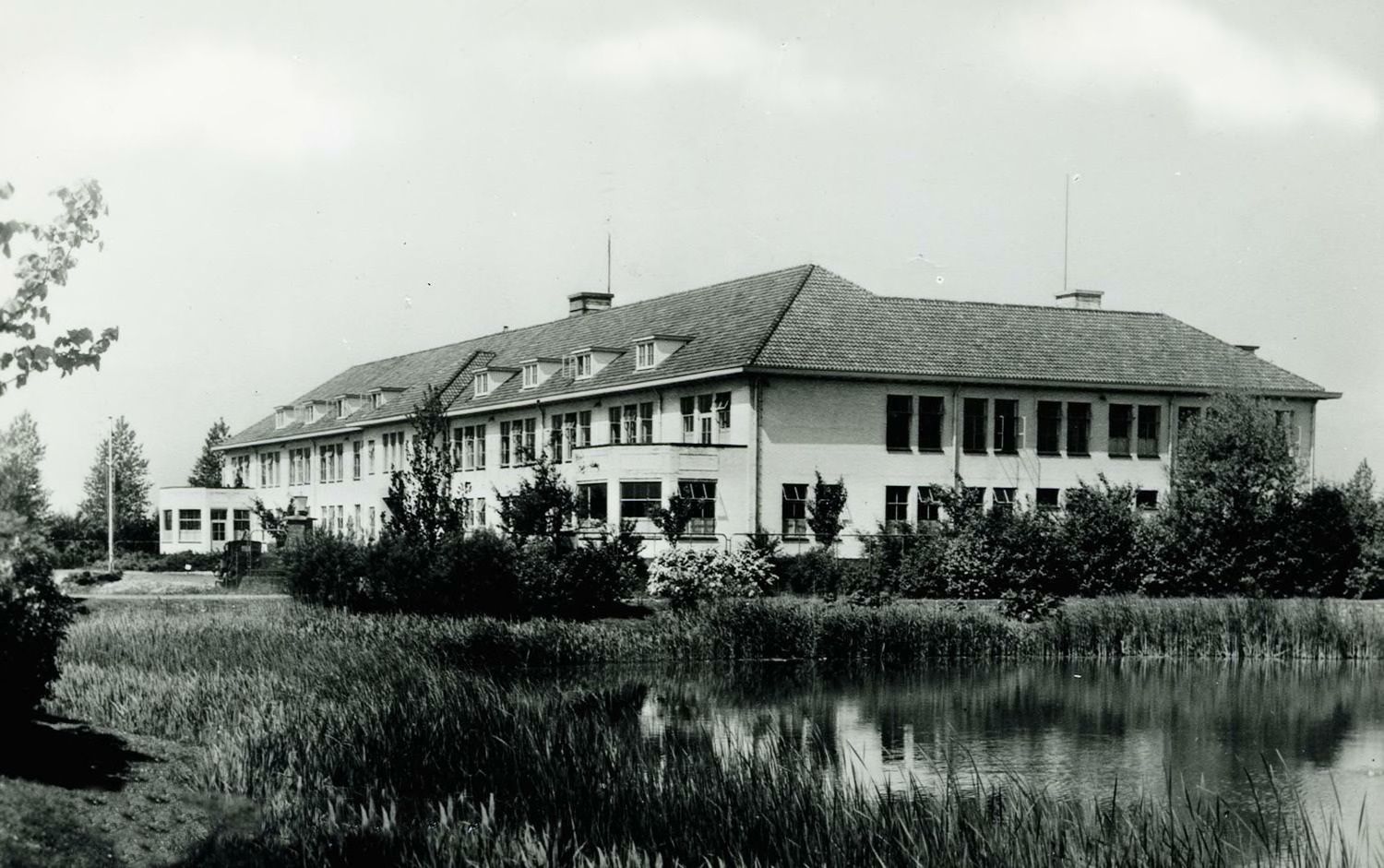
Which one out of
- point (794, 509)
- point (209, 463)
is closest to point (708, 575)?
point (794, 509)

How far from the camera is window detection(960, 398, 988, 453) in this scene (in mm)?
40562

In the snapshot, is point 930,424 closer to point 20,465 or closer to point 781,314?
point 781,314

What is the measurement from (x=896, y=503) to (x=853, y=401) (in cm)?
299

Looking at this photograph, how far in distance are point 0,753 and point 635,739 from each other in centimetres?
540

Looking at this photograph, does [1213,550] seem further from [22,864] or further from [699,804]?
[22,864]

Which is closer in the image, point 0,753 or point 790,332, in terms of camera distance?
point 0,753

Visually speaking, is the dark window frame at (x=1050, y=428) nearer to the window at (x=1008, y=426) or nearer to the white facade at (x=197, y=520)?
the window at (x=1008, y=426)

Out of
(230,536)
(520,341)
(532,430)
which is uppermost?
(520,341)

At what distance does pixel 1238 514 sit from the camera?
35625 millimetres

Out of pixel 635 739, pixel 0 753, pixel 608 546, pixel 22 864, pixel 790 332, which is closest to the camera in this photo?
pixel 22 864

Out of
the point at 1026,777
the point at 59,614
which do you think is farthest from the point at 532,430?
the point at 59,614

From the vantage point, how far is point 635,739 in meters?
13.1

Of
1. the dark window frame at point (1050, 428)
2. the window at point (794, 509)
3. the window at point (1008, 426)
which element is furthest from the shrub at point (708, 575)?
the dark window frame at point (1050, 428)

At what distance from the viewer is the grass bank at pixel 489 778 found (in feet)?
30.6
